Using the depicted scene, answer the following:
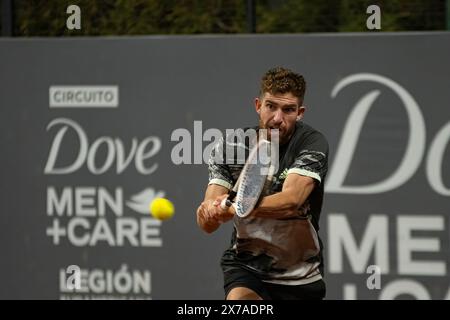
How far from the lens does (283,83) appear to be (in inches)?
214

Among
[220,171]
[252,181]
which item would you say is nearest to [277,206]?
[252,181]

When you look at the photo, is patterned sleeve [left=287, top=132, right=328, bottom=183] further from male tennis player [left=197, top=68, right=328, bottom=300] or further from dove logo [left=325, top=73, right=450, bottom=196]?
dove logo [left=325, top=73, right=450, bottom=196]

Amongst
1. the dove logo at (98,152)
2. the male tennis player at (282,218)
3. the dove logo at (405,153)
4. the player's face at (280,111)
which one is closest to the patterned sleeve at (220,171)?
the male tennis player at (282,218)

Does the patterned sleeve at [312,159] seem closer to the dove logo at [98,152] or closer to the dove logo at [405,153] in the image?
the dove logo at [405,153]

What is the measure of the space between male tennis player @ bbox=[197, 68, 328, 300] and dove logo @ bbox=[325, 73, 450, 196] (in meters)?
1.84

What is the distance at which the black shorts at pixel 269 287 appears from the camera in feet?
18.3

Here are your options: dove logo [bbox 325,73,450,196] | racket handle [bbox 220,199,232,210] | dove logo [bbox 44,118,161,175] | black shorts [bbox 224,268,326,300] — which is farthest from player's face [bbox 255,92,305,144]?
dove logo [bbox 44,118,161,175]

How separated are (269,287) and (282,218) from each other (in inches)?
16.2

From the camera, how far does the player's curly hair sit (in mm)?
5422

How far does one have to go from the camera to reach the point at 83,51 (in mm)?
7898
